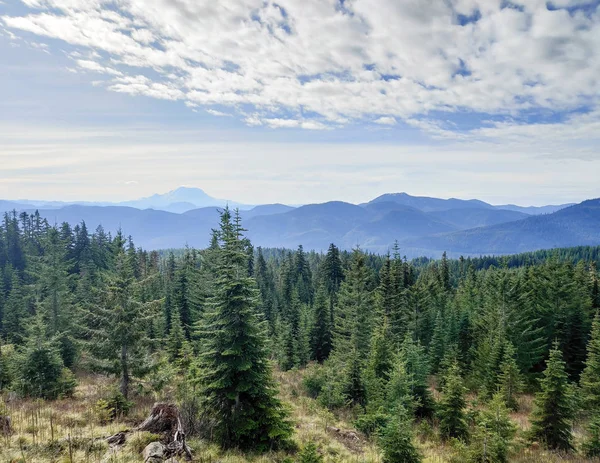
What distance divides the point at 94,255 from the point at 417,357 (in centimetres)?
6815

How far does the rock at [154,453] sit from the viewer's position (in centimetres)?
797

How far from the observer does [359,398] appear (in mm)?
20797

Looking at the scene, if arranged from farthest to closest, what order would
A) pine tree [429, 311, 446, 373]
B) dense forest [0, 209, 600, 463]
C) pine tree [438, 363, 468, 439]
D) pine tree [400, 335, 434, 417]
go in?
pine tree [429, 311, 446, 373], pine tree [400, 335, 434, 417], pine tree [438, 363, 468, 439], dense forest [0, 209, 600, 463]

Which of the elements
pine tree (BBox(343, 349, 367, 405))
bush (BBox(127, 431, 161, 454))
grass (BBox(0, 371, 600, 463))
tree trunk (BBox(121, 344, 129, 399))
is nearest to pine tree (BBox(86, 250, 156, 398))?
tree trunk (BBox(121, 344, 129, 399))

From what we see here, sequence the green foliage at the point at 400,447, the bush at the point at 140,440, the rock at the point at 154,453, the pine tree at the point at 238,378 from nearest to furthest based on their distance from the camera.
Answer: the rock at the point at 154,453, the bush at the point at 140,440, the green foliage at the point at 400,447, the pine tree at the point at 238,378

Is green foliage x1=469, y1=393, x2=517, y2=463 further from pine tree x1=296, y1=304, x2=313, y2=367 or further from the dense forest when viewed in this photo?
pine tree x1=296, y1=304, x2=313, y2=367

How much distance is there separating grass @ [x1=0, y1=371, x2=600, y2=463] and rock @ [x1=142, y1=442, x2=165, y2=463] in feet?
0.80

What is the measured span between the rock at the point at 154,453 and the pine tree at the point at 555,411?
50.8 ft

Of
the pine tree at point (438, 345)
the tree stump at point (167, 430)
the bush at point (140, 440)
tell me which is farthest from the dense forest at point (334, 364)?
the bush at point (140, 440)

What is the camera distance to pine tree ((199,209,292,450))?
1143 cm

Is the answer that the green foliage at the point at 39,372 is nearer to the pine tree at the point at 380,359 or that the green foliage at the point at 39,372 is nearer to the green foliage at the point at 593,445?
the pine tree at the point at 380,359

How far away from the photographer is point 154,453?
816 centimetres

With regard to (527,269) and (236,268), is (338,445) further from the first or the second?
(527,269)

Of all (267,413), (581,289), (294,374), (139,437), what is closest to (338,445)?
(267,413)
